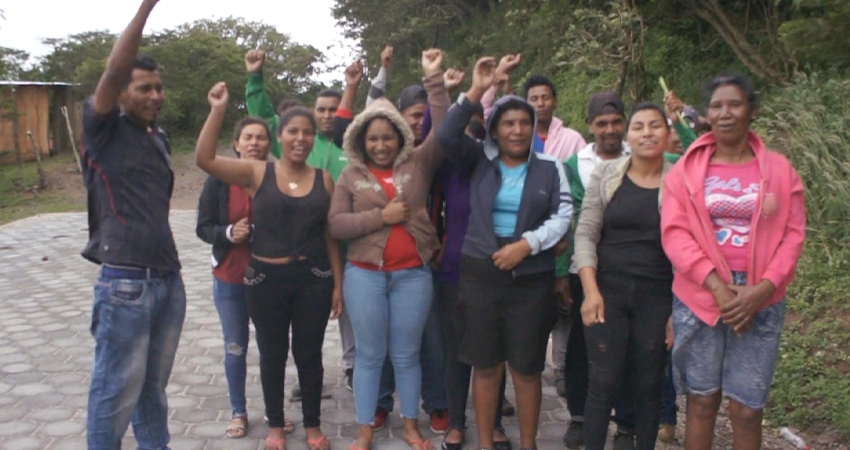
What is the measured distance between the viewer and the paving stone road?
186 inches

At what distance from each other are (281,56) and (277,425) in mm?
43730

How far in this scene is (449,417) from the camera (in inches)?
186

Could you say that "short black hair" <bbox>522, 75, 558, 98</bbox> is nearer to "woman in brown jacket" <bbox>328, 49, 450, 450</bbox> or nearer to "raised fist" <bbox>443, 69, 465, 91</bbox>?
"raised fist" <bbox>443, 69, 465, 91</bbox>

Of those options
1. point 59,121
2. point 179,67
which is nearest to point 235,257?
point 59,121

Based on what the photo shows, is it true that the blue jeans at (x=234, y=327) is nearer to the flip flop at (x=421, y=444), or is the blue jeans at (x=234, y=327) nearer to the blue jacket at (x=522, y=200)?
the flip flop at (x=421, y=444)

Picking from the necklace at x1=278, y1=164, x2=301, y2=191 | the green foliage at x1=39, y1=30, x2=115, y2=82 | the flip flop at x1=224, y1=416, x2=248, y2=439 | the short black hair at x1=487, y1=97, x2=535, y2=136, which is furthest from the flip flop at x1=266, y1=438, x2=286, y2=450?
the green foliage at x1=39, y1=30, x2=115, y2=82

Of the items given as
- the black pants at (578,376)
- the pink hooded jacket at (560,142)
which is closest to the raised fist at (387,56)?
the pink hooded jacket at (560,142)

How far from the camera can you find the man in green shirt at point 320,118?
5164 mm

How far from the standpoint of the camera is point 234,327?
478cm

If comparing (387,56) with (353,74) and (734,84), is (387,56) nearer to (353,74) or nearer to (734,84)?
(353,74)

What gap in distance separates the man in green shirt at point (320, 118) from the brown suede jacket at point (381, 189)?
754 mm

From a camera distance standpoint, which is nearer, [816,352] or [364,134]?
[364,134]

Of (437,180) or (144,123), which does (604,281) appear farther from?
(144,123)

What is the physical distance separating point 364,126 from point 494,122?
750 millimetres
